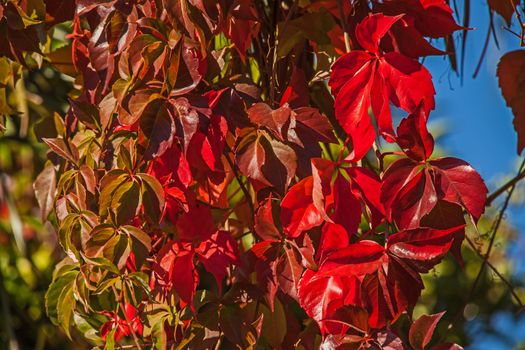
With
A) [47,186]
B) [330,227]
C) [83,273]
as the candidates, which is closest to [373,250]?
[330,227]

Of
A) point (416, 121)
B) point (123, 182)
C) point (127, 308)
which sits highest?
point (416, 121)

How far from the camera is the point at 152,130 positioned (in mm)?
734

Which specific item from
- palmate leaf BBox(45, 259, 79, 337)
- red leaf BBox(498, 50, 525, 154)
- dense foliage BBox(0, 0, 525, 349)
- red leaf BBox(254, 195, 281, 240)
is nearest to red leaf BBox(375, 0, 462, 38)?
dense foliage BBox(0, 0, 525, 349)

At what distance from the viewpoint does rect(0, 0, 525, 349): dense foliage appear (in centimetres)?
67

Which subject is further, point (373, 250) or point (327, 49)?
point (327, 49)

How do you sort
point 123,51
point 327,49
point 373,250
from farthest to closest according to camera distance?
point 327,49, point 123,51, point 373,250

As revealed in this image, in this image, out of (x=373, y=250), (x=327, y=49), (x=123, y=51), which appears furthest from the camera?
(x=327, y=49)

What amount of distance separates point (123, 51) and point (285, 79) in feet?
0.70

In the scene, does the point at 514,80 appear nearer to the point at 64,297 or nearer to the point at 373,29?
the point at 373,29

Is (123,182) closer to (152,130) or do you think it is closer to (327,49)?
(152,130)

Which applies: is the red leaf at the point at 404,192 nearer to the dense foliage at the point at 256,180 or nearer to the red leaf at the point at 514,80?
the dense foliage at the point at 256,180

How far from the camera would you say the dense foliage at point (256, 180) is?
26.5 inches

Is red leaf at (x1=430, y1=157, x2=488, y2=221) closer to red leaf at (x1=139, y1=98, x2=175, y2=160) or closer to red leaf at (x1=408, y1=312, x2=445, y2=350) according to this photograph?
red leaf at (x1=408, y1=312, x2=445, y2=350)

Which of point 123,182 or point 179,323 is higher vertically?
point 123,182
